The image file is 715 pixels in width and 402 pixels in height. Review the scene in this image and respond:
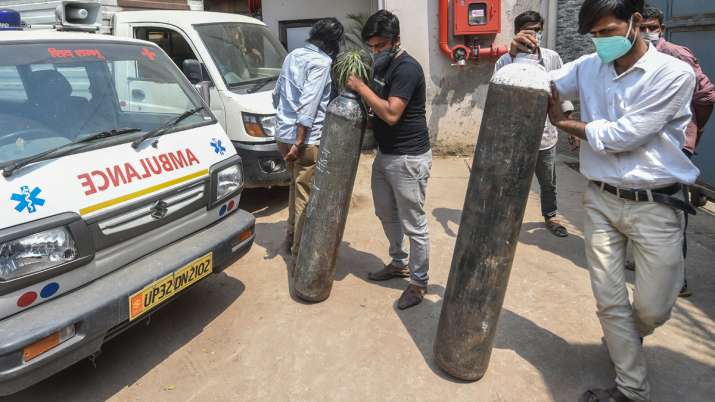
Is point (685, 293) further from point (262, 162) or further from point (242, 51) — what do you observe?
point (242, 51)

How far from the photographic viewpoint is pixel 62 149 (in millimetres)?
2838

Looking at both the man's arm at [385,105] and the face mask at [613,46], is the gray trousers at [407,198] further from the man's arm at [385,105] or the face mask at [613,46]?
the face mask at [613,46]

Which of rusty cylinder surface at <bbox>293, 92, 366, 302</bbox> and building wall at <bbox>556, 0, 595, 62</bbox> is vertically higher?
building wall at <bbox>556, 0, 595, 62</bbox>

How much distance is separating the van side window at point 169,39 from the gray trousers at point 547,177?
3.82m

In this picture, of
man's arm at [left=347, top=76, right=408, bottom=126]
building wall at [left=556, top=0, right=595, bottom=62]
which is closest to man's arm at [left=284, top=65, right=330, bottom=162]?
man's arm at [left=347, top=76, right=408, bottom=126]

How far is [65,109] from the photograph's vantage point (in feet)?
10.1

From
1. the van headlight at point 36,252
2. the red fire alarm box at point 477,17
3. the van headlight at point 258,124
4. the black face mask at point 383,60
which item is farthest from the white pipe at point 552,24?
the van headlight at point 36,252

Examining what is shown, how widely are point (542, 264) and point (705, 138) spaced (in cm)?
212

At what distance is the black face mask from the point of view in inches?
133

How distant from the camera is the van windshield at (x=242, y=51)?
18.7 ft

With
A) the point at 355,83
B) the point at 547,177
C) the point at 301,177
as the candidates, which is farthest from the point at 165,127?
the point at 547,177

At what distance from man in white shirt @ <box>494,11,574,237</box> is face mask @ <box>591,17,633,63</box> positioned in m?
1.93

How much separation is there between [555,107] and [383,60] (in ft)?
4.00

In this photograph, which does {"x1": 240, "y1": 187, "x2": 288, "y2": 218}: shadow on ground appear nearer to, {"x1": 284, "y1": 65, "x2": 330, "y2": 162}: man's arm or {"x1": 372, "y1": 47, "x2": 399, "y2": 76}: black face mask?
{"x1": 284, "y1": 65, "x2": 330, "y2": 162}: man's arm
